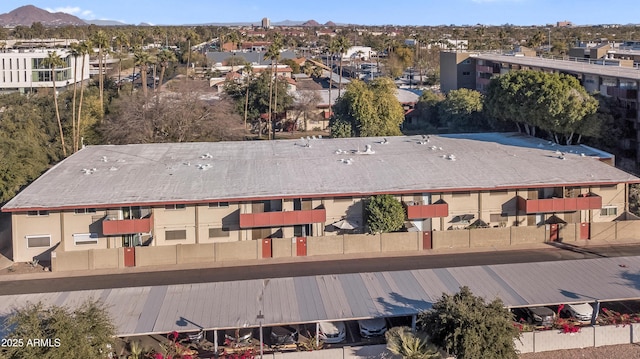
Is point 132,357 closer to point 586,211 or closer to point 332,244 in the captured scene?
point 332,244

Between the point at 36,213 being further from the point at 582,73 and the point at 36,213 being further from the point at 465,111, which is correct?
the point at 465,111

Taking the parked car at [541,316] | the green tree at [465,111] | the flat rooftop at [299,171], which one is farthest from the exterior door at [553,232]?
the green tree at [465,111]

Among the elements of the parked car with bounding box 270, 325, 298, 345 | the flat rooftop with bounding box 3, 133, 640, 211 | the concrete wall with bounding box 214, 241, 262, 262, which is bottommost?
the parked car with bounding box 270, 325, 298, 345

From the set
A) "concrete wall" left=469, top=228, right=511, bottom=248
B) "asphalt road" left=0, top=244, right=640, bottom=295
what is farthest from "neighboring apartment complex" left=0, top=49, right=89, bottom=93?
"concrete wall" left=469, top=228, right=511, bottom=248

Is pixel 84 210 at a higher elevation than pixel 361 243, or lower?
higher

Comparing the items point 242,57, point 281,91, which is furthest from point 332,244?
point 242,57

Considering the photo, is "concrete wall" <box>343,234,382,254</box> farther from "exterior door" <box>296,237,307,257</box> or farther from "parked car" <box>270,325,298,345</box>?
"parked car" <box>270,325,298,345</box>

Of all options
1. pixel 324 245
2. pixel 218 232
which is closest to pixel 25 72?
pixel 218 232
